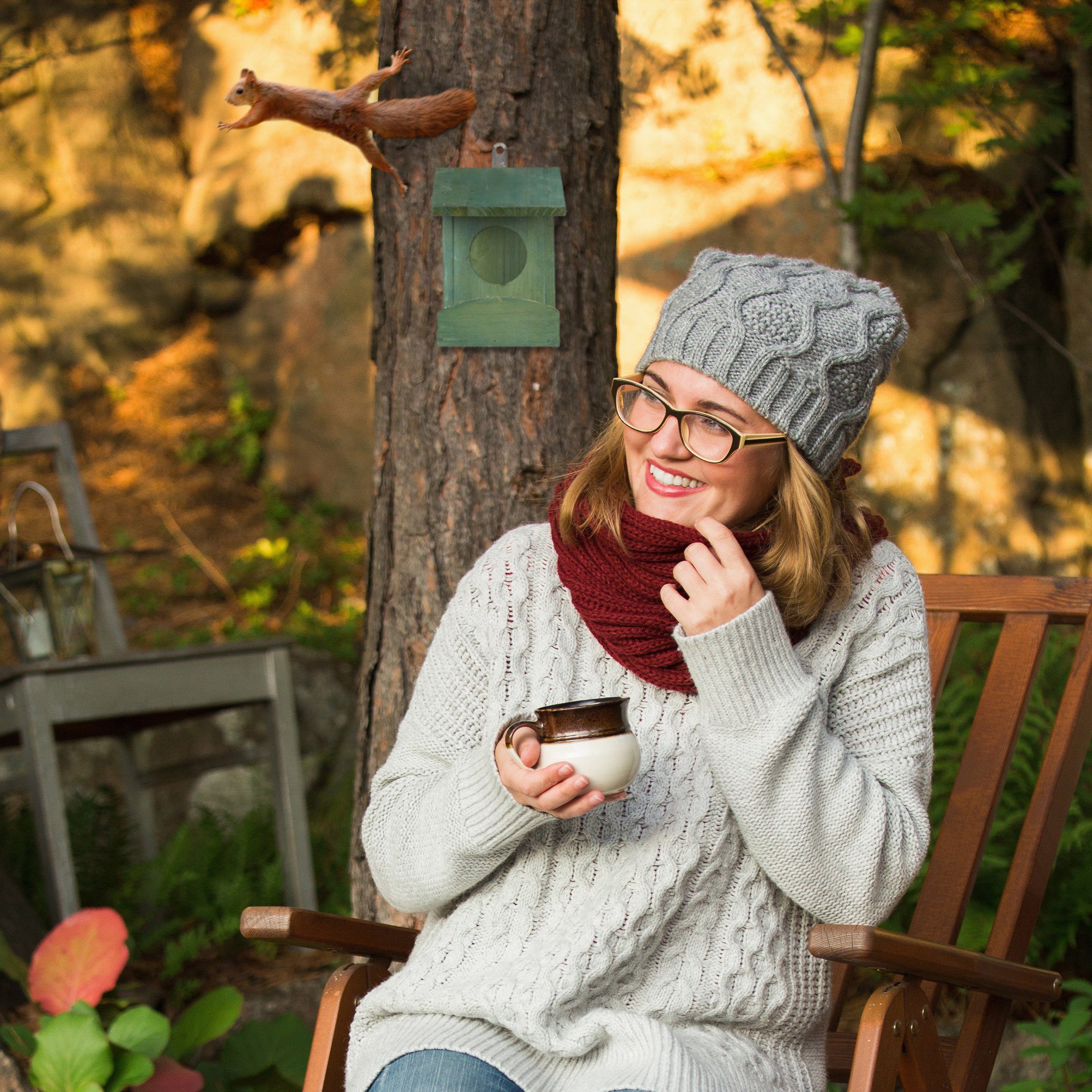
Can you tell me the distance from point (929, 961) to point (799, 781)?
298mm

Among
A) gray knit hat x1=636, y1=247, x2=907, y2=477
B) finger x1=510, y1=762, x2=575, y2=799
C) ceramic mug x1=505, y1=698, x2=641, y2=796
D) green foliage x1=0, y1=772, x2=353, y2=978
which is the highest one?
gray knit hat x1=636, y1=247, x2=907, y2=477

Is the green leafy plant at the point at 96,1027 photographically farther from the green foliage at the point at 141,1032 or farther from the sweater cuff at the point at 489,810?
the sweater cuff at the point at 489,810

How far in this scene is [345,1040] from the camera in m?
1.91

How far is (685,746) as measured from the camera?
1.99 metres

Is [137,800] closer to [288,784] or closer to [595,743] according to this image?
[288,784]

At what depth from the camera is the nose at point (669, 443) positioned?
195 centimetres

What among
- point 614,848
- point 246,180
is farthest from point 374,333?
point 246,180

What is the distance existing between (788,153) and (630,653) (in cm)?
512

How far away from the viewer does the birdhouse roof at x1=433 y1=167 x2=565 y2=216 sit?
244 cm

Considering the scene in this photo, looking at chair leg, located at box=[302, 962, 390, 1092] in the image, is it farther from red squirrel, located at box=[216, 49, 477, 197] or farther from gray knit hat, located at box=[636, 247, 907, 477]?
red squirrel, located at box=[216, 49, 477, 197]

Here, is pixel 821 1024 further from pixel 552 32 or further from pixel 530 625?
pixel 552 32

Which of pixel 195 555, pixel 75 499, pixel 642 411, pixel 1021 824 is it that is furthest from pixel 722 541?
pixel 195 555

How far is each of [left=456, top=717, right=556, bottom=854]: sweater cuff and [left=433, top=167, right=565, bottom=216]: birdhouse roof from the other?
1.16 meters

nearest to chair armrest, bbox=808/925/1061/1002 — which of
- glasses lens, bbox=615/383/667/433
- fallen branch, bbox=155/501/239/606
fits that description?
glasses lens, bbox=615/383/667/433
